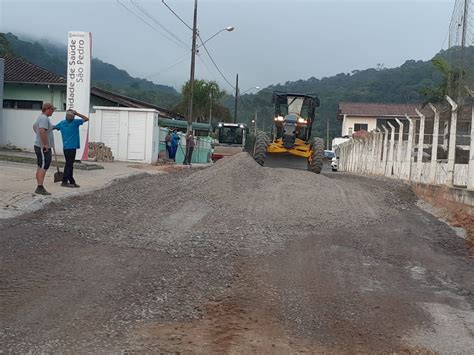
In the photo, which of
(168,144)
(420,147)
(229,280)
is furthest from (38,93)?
(229,280)

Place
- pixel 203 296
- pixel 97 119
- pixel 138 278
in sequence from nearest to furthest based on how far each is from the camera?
pixel 203 296 → pixel 138 278 → pixel 97 119

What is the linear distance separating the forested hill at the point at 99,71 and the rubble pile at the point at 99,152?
78.7 ft

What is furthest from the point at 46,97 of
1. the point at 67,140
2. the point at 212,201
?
the point at 212,201

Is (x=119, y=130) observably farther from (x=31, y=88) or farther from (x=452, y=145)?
(x=452, y=145)

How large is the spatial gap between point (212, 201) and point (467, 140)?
5725mm

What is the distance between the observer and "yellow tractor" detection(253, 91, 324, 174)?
1961cm

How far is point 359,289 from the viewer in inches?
227

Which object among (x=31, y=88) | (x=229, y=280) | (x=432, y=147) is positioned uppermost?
(x=31, y=88)

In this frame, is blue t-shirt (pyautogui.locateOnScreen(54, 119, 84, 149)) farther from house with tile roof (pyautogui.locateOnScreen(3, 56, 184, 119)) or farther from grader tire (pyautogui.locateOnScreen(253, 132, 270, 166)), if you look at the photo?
house with tile roof (pyautogui.locateOnScreen(3, 56, 184, 119))

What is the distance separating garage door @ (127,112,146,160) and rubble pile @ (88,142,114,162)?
5.06ft

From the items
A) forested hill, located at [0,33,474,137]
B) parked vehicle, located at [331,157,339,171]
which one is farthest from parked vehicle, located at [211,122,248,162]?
forested hill, located at [0,33,474,137]

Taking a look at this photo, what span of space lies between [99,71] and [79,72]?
191 feet

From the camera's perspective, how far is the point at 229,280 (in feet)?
18.9

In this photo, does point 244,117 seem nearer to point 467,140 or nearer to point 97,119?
point 97,119
